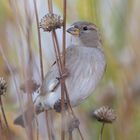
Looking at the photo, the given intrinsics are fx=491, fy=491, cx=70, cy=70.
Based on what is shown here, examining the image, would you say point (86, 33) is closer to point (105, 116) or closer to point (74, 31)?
point (74, 31)

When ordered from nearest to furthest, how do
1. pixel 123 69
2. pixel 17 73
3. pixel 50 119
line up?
pixel 50 119 → pixel 17 73 → pixel 123 69

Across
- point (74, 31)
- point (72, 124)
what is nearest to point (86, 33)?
point (74, 31)

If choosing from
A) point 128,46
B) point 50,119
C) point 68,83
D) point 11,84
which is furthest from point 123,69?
point 50,119

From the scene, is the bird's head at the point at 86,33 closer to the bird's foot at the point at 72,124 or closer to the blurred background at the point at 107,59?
the blurred background at the point at 107,59

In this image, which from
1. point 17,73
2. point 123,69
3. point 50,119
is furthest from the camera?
point 123,69

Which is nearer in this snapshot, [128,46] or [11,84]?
[11,84]

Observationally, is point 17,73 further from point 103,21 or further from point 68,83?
point 103,21

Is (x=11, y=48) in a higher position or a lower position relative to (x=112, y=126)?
higher
